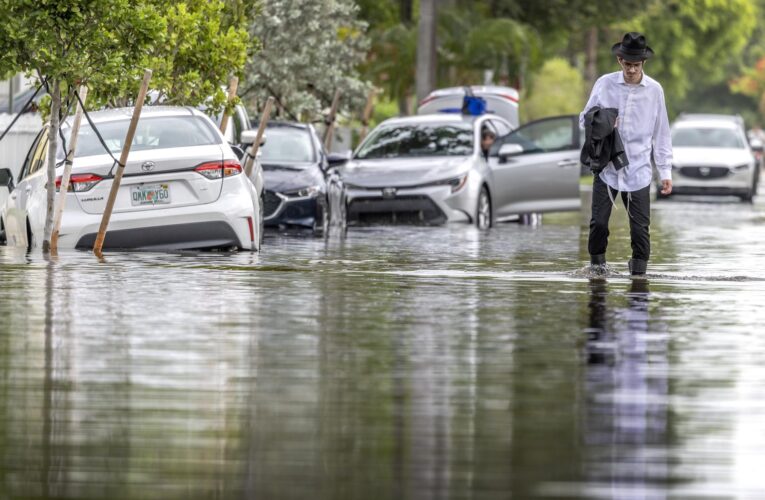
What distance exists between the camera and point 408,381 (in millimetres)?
9383

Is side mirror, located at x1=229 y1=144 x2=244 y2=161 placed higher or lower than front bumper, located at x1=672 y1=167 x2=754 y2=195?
higher

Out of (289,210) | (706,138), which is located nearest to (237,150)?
(289,210)

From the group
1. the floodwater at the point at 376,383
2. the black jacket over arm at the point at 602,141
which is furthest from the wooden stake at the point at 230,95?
the black jacket over arm at the point at 602,141

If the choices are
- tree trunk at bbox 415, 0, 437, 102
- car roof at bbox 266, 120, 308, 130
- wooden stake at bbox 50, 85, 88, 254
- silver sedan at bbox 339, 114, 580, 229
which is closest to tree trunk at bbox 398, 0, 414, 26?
tree trunk at bbox 415, 0, 437, 102

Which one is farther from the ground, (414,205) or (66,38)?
(66,38)

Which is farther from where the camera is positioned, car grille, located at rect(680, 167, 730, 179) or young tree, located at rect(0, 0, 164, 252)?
car grille, located at rect(680, 167, 730, 179)

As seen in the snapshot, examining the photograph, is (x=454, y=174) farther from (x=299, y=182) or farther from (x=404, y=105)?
(x=404, y=105)

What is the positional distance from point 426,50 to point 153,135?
23.0 m

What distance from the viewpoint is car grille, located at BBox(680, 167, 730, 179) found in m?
41.9

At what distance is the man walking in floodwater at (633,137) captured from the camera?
16.0 metres

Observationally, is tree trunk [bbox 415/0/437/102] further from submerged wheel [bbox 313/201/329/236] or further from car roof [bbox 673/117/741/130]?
submerged wheel [bbox 313/201/329/236]

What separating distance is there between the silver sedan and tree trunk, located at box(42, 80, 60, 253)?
794cm

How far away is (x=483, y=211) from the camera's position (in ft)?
88.7

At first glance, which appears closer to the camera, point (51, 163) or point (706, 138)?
point (51, 163)
